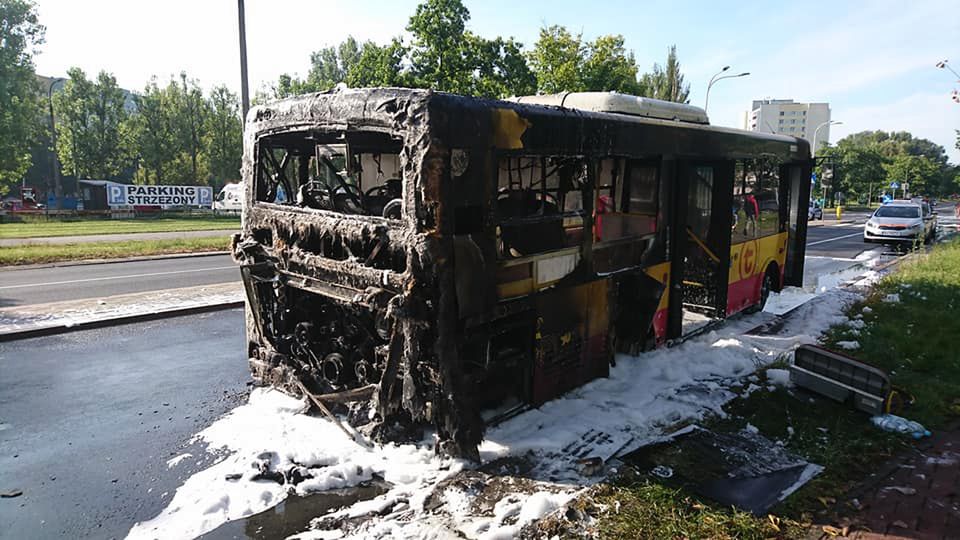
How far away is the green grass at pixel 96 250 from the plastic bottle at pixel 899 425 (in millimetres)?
17738

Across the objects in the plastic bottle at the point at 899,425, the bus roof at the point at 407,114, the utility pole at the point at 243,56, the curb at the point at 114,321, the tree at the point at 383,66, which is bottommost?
the plastic bottle at the point at 899,425

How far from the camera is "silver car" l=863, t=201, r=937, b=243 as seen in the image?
2212 centimetres

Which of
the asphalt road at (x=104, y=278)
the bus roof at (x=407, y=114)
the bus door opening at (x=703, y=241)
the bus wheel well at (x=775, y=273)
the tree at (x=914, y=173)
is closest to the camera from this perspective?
the bus roof at (x=407, y=114)

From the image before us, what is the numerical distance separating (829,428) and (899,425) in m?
0.60

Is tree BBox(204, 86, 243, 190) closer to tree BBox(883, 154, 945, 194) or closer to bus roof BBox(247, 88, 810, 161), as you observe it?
bus roof BBox(247, 88, 810, 161)

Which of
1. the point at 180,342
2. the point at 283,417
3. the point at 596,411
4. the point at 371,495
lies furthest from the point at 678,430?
the point at 180,342

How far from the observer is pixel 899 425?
17.7 ft

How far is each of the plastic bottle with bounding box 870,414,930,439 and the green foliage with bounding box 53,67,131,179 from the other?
53264mm

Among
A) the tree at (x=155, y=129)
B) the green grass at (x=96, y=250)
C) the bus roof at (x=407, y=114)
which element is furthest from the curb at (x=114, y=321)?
the tree at (x=155, y=129)

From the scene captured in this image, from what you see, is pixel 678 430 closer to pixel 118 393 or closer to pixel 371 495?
pixel 371 495

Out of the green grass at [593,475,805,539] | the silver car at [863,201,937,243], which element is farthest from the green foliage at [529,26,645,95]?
the green grass at [593,475,805,539]

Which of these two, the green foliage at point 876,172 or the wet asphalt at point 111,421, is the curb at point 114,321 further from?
the green foliage at point 876,172

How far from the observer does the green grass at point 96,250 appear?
15648 millimetres

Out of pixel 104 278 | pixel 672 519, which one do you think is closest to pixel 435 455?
pixel 672 519
